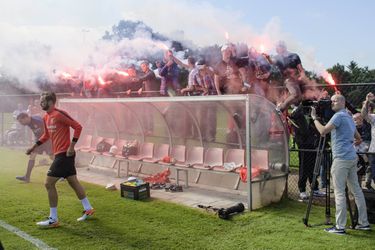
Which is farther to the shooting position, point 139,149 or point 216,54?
point 216,54

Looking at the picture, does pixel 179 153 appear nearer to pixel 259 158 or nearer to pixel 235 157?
Answer: pixel 235 157

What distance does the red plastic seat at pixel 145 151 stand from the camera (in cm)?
1070

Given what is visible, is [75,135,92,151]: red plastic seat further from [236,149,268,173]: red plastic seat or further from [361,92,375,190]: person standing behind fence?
[361,92,375,190]: person standing behind fence

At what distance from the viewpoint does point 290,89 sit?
925 centimetres

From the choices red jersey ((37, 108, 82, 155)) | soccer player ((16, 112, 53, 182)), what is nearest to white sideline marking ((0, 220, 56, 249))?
red jersey ((37, 108, 82, 155))

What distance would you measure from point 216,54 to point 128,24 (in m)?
5.47

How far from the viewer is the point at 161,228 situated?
20.7 feet

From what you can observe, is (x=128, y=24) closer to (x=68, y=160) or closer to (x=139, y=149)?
(x=139, y=149)

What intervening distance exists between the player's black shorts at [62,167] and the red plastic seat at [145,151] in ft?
12.8

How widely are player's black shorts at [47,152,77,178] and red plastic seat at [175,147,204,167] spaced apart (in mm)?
3370

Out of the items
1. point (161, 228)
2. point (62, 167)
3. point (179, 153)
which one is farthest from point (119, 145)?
point (161, 228)

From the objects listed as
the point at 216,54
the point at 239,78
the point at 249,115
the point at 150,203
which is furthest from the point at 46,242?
the point at 216,54

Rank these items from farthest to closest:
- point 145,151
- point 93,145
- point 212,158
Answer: point 93,145 → point 145,151 → point 212,158

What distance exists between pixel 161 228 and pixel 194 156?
12.2 ft
